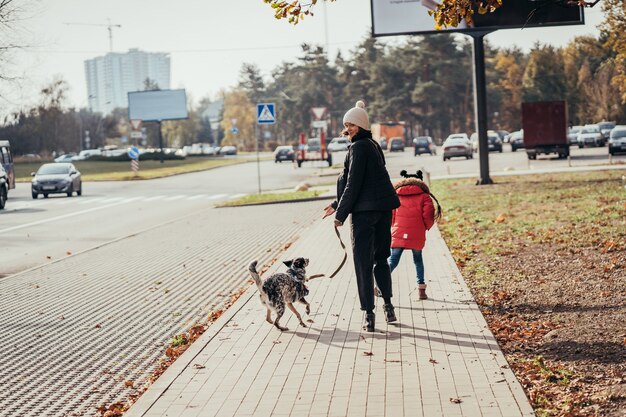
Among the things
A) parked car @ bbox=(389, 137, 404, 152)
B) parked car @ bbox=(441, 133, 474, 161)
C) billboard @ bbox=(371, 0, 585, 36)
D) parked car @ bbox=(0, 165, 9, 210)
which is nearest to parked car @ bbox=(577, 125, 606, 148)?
parked car @ bbox=(441, 133, 474, 161)

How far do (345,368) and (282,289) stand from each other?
5.52ft

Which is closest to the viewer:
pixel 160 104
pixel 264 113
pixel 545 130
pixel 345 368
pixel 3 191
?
pixel 345 368

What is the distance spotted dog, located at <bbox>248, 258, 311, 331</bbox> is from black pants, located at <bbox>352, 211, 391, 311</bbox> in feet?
1.73

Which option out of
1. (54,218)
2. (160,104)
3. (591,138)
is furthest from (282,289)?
(160,104)

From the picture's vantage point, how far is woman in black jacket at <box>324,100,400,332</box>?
8305mm

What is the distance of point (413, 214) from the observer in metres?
9.74

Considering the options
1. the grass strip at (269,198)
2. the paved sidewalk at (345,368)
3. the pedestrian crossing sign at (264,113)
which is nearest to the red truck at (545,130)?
the grass strip at (269,198)

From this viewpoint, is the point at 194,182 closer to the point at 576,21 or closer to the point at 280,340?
the point at 576,21

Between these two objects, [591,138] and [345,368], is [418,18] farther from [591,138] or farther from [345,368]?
[591,138]

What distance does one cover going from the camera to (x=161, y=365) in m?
7.71

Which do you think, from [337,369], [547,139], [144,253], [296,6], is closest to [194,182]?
[547,139]

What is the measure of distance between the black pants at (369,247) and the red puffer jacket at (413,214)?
3.57ft

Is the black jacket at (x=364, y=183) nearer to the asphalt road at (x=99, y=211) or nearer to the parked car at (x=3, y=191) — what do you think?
the asphalt road at (x=99, y=211)

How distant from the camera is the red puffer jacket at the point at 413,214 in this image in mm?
9672
